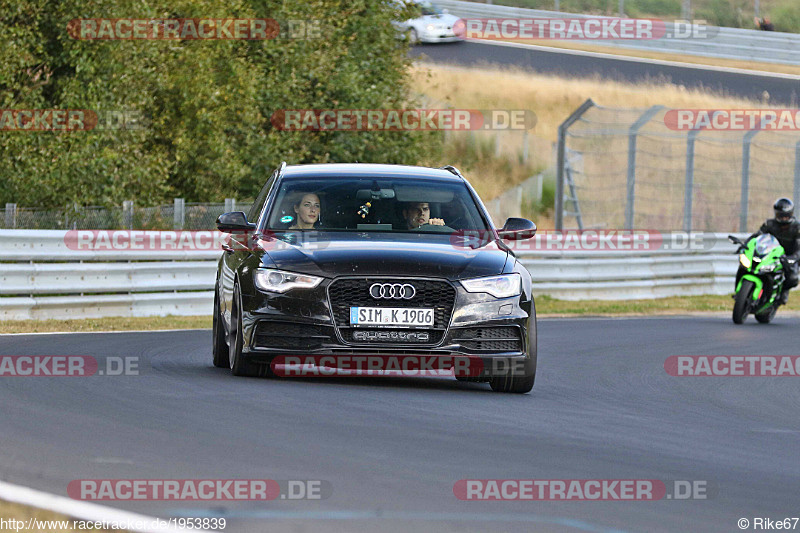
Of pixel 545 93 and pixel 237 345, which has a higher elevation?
pixel 545 93

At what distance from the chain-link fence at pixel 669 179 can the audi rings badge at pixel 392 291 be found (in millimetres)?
14130

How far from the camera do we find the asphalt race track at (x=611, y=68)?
143 feet

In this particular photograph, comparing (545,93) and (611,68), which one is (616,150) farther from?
(611,68)

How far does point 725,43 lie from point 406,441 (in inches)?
1589

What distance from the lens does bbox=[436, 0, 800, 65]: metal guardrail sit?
4466cm

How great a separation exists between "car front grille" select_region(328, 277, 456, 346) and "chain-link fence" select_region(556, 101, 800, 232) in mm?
14064

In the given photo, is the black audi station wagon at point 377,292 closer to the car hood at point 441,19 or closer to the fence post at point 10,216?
the fence post at point 10,216

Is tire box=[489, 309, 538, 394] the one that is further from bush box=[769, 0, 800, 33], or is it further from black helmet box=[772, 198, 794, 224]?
bush box=[769, 0, 800, 33]

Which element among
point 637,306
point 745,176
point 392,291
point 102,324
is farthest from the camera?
point 745,176

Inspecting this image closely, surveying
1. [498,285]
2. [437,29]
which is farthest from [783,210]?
[437,29]

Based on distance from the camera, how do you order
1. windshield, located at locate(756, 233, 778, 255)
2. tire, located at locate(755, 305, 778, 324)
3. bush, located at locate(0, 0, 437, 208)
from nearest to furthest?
windshield, located at locate(756, 233, 778, 255) < tire, located at locate(755, 305, 778, 324) < bush, located at locate(0, 0, 437, 208)

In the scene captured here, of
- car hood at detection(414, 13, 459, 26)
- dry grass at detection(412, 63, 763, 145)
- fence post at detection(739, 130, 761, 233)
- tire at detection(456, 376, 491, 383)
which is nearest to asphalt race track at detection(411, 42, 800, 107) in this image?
dry grass at detection(412, 63, 763, 145)

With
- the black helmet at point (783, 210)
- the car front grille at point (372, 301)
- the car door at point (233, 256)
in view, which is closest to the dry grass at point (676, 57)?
the black helmet at point (783, 210)

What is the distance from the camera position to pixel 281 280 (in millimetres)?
9531
